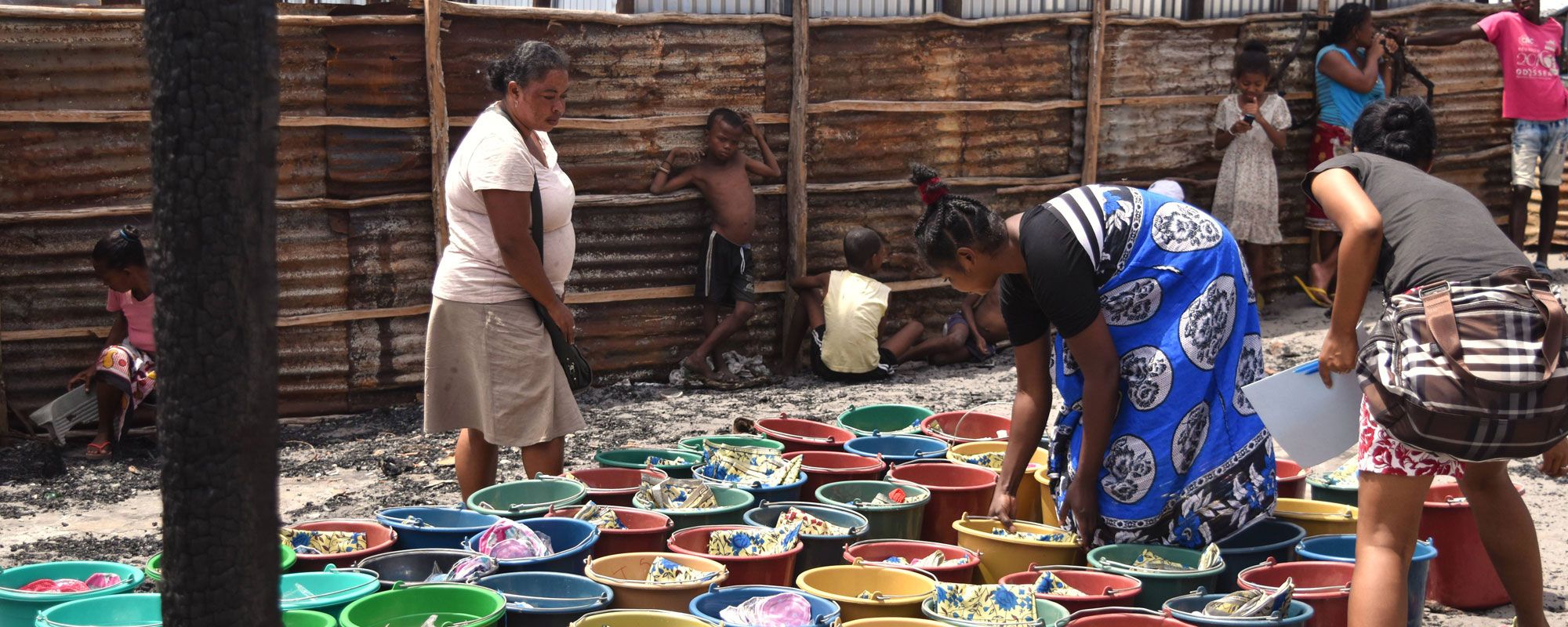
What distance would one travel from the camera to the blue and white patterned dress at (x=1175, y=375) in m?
3.27

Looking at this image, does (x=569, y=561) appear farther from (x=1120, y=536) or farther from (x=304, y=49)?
(x=304, y=49)

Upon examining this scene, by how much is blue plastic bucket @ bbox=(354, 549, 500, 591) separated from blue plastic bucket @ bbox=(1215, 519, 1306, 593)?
70.6 inches

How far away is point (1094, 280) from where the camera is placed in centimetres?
325

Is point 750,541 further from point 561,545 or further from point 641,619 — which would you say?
point 641,619

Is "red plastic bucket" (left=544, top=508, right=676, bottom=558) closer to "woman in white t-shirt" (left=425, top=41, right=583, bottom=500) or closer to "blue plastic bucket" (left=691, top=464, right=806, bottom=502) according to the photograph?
"blue plastic bucket" (left=691, top=464, right=806, bottom=502)

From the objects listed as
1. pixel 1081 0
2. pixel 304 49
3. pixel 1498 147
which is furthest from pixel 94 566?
pixel 1498 147

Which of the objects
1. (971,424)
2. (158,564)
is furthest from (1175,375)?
(158,564)

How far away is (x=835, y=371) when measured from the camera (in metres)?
7.14

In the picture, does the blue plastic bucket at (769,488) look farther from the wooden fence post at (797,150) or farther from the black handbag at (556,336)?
the wooden fence post at (797,150)

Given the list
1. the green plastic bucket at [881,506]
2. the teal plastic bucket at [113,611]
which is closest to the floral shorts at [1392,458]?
the green plastic bucket at [881,506]

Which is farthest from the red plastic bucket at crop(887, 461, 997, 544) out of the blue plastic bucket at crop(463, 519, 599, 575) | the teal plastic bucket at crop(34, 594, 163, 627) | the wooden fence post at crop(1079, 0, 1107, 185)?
the wooden fence post at crop(1079, 0, 1107, 185)

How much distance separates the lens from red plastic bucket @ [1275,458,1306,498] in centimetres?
390

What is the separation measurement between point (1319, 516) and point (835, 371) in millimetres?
3716

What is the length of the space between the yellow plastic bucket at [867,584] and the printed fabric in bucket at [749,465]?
0.74 m
